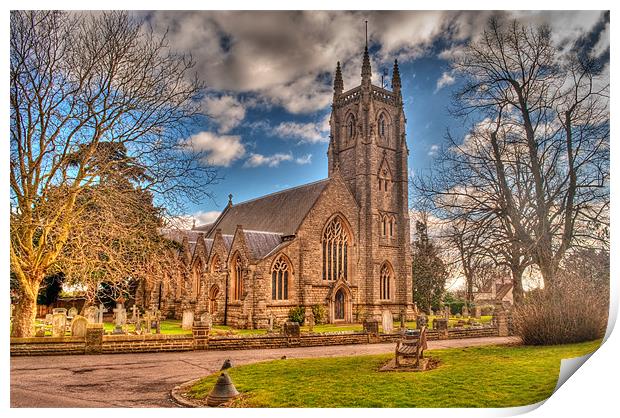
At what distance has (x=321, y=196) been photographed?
2411 centimetres

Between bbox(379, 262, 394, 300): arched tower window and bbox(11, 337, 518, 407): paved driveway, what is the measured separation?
14.0m

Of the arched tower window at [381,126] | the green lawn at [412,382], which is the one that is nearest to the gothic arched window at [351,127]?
the arched tower window at [381,126]

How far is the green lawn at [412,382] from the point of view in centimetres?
777

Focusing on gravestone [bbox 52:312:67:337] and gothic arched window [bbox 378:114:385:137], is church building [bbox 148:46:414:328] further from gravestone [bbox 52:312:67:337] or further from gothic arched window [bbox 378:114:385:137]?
gravestone [bbox 52:312:67:337]

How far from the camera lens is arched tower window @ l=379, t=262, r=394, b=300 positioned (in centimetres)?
2612

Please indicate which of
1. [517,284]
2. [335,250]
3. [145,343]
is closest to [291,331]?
[145,343]

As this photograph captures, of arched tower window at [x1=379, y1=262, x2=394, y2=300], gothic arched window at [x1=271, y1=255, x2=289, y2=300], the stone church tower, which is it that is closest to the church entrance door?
the stone church tower

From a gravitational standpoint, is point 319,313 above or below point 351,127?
below

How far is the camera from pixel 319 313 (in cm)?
2242

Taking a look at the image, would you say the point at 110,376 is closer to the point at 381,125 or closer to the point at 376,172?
the point at 376,172

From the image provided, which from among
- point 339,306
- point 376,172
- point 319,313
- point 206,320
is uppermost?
point 376,172

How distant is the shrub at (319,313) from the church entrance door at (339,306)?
134 centimetres

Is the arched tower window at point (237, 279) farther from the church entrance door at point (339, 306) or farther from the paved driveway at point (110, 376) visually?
the paved driveway at point (110, 376)

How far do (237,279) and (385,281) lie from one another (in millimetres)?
8123
